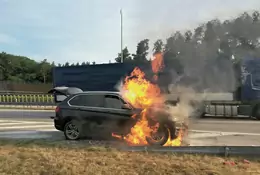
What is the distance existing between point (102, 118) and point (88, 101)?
0.96m

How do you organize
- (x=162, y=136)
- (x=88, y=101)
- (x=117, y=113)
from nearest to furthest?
(x=162, y=136), (x=117, y=113), (x=88, y=101)

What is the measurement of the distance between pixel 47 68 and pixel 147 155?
297 ft

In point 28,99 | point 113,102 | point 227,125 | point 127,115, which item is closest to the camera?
point 127,115

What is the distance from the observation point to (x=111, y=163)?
22.5 feet

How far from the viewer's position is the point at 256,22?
28.8 feet

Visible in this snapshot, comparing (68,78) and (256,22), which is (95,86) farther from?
(256,22)

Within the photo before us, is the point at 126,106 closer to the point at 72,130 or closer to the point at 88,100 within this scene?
the point at 88,100

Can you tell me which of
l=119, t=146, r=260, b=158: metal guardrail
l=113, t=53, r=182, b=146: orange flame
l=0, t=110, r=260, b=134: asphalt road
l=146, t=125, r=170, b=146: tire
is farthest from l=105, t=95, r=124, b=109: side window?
l=119, t=146, r=260, b=158: metal guardrail

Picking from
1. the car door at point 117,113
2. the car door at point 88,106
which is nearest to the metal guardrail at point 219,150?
the car door at point 117,113

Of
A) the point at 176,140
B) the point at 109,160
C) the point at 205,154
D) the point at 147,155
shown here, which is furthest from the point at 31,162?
the point at 176,140

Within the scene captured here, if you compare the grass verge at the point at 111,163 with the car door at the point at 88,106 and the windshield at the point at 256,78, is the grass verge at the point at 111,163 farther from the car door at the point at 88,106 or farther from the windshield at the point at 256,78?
the windshield at the point at 256,78

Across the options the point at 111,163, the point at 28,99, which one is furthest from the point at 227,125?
the point at 28,99

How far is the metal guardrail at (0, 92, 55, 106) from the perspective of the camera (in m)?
33.9

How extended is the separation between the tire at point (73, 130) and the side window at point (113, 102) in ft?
3.98
